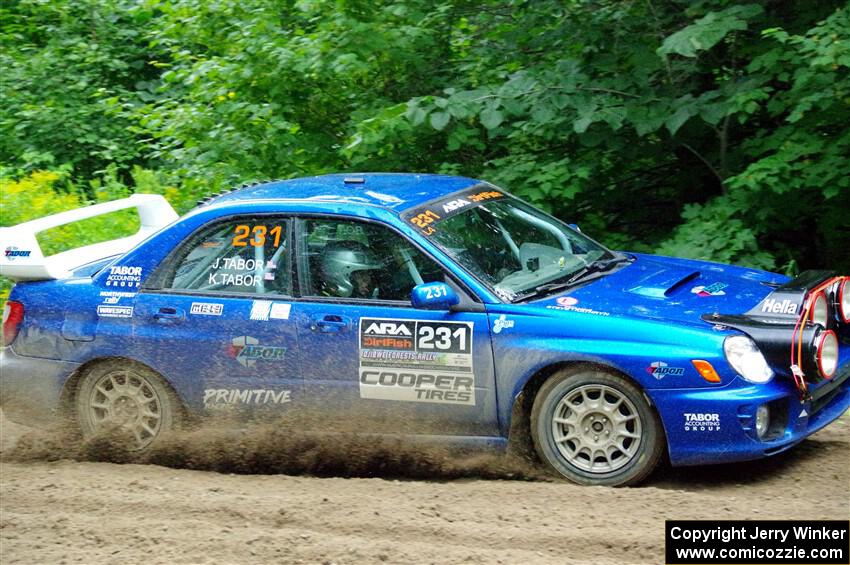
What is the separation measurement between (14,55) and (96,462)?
998cm

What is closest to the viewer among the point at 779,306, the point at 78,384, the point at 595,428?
the point at 595,428

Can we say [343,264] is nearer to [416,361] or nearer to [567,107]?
Result: [416,361]

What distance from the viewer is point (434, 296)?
226 inches

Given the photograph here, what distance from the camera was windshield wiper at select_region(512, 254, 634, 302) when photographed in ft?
19.7

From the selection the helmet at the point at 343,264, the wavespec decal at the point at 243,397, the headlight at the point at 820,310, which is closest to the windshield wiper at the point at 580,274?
the helmet at the point at 343,264

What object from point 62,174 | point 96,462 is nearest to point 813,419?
point 96,462

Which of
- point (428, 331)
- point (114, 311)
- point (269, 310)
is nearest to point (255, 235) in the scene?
point (269, 310)

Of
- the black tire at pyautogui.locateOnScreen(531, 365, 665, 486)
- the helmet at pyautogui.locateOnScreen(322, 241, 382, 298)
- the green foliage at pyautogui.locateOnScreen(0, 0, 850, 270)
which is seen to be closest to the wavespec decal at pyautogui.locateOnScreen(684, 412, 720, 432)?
the black tire at pyautogui.locateOnScreen(531, 365, 665, 486)

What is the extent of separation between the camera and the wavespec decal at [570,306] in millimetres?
5672

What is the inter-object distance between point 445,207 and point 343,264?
70 centimetres

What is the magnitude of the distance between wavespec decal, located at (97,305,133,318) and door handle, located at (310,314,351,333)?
1.18 metres

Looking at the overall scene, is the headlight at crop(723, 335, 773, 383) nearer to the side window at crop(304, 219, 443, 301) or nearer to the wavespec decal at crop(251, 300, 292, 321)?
the side window at crop(304, 219, 443, 301)

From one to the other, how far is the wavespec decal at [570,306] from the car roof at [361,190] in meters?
1.04

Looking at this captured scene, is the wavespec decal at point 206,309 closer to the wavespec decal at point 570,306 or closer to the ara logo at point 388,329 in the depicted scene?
the ara logo at point 388,329
